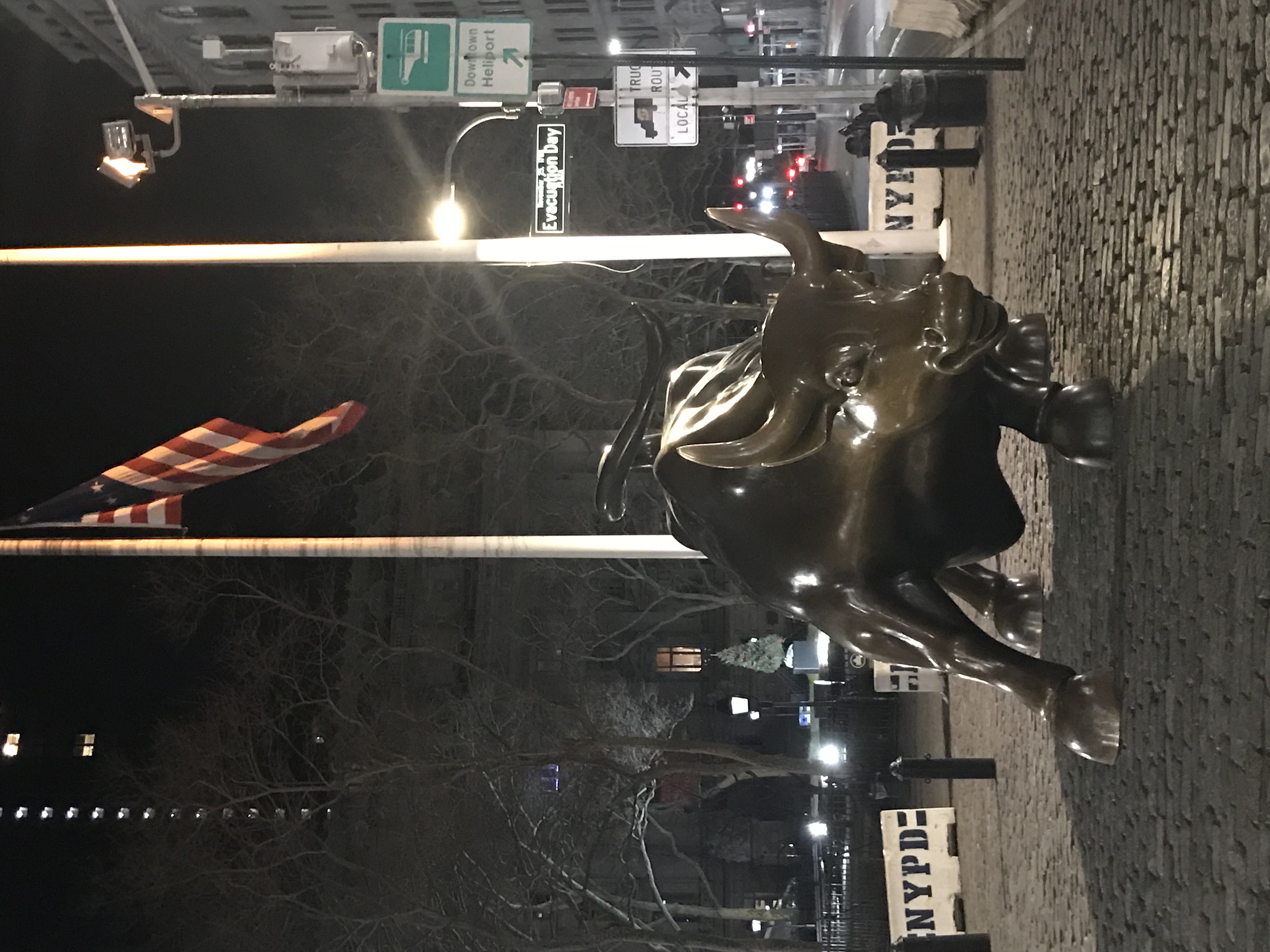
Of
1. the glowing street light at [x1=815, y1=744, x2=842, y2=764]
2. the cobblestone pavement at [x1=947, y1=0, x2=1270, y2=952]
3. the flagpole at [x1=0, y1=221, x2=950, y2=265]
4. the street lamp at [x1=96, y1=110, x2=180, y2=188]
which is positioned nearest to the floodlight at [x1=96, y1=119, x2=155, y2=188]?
the street lamp at [x1=96, y1=110, x2=180, y2=188]

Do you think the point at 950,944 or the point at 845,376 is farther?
the point at 950,944

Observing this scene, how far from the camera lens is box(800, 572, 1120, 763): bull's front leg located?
14.0 feet

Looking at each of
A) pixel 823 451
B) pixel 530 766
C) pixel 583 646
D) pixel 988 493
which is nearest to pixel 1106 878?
pixel 988 493

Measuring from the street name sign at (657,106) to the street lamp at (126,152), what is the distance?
4.54m

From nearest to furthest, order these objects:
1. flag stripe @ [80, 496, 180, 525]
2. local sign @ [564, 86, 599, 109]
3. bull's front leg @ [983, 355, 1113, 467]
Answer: bull's front leg @ [983, 355, 1113, 467] → flag stripe @ [80, 496, 180, 525] → local sign @ [564, 86, 599, 109]

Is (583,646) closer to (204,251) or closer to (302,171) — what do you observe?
(302,171)

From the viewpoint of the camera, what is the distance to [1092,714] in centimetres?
426

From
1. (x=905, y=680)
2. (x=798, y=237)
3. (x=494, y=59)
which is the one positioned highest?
(x=494, y=59)

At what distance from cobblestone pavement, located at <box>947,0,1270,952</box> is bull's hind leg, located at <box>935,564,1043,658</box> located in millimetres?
260

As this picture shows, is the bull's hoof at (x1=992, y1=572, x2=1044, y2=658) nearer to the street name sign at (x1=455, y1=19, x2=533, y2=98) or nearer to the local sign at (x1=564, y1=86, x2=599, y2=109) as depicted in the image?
the street name sign at (x1=455, y1=19, x2=533, y2=98)

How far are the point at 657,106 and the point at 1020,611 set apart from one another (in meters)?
8.22

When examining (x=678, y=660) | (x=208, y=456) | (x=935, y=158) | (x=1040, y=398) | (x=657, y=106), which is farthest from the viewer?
(x=678, y=660)

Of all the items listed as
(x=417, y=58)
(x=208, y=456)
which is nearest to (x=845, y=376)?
(x=208, y=456)

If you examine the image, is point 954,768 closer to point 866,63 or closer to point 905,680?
point 905,680
